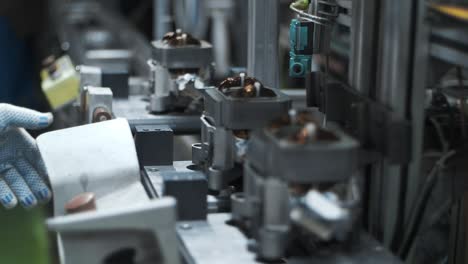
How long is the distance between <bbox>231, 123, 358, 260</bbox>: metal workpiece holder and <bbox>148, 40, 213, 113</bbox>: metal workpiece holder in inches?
32.5

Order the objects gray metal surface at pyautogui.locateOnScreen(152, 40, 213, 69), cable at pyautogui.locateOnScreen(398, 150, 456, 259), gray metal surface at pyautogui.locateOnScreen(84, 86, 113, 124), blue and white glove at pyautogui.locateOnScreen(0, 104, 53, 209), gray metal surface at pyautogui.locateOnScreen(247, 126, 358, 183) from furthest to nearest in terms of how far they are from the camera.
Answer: gray metal surface at pyautogui.locateOnScreen(152, 40, 213, 69), gray metal surface at pyautogui.locateOnScreen(84, 86, 113, 124), blue and white glove at pyautogui.locateOnScreen(0, 104, 53, 209), cable at pyautogui.locateOnScreen(398, 150, 456, 259), gray metal surface at pyautogui.locateOnScreen(247, 126, 358, 183)

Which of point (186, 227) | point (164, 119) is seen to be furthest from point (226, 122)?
point (164, 119)

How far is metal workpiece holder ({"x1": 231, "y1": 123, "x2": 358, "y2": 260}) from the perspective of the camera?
1.30 meters

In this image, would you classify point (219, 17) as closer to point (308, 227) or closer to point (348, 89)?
point (348, 89)

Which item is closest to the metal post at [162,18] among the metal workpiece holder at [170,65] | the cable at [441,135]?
the metal workpiece holder at [170,65]

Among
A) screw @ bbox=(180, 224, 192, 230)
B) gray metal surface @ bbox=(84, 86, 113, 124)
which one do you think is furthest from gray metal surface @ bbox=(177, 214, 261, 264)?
gray metal surface @ bbox=(84, 86, 113, 124)

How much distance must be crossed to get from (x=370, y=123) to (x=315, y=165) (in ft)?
0.78

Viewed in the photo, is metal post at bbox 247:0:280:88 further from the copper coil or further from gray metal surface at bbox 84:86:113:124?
gray metal surface at bbox 84:86:113:124

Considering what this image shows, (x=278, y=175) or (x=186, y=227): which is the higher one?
(x=278, y=175)

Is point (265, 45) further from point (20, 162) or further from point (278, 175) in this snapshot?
point (278, 175)

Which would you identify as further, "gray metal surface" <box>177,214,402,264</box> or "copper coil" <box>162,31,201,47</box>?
"copper coil" <box>162,31,201,47</box>

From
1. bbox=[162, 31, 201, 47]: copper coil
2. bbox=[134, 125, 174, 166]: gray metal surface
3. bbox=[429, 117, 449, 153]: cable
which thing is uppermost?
bbox=[162, 31, 201, 47]: copper coil

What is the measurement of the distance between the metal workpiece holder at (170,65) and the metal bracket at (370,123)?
2.01 feet

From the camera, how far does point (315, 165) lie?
1308 mm
